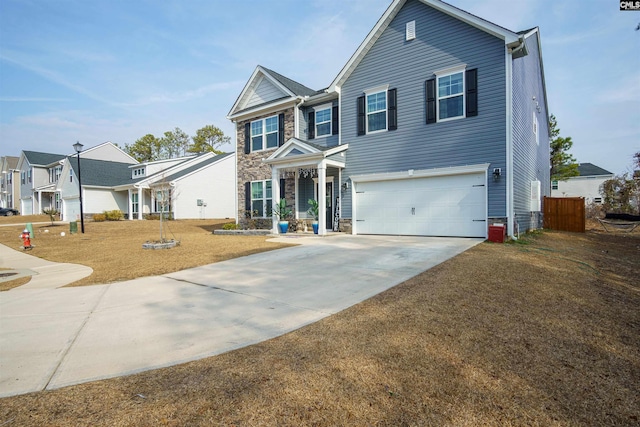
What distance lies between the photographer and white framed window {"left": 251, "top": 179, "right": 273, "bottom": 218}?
15.9m

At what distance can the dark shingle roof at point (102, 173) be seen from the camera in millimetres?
28750

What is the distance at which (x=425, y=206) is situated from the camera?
1157cm

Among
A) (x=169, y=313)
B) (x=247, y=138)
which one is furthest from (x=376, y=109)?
(x=169, y=313)

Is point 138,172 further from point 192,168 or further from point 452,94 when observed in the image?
point 452,94

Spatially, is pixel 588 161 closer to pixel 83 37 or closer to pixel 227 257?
pixel 227 257

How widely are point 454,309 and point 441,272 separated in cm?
185

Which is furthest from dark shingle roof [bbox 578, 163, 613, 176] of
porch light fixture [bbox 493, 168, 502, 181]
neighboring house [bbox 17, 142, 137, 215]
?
neighboring house [bbox 17, 142, 137, 215]

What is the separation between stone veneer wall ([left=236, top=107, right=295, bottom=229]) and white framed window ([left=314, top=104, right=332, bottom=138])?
118cm

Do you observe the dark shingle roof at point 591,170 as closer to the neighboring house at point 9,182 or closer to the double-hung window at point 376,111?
the double-hung window at point 376,111

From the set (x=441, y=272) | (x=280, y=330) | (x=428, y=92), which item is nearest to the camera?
(x=280, y=330)

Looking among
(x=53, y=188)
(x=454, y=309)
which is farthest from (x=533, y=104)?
(x=53, y=188)

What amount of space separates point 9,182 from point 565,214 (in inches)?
2462

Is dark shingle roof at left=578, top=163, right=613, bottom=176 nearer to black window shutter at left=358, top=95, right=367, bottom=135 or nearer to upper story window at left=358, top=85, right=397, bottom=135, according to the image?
upper story window at left=358, top=85, right=397, bottom=135

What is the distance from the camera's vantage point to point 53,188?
34.1 metres
